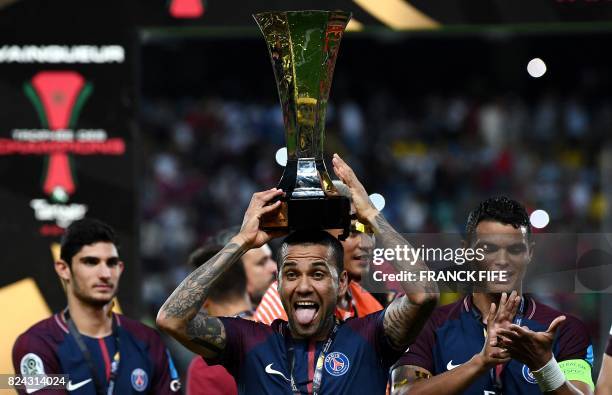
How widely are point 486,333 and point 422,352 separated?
0.41 m

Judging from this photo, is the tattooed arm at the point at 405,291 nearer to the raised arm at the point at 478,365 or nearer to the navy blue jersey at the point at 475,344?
the raised arm at the point at 478,365

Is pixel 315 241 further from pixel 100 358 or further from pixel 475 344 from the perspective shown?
pixel 100 358

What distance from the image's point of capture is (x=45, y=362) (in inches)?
230

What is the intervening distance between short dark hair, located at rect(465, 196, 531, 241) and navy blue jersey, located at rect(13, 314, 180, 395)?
1786mm

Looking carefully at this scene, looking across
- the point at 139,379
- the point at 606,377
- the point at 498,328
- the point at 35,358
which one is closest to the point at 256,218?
the point at 498,328

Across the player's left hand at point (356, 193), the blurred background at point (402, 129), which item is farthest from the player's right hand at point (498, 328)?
the blurred background at point (402, 129)

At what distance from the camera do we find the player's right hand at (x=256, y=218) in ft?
14.8

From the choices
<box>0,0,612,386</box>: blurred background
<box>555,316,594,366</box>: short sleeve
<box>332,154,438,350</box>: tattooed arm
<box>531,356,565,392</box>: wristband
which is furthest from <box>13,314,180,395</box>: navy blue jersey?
<box>0,0,612,386</box>: blurred background

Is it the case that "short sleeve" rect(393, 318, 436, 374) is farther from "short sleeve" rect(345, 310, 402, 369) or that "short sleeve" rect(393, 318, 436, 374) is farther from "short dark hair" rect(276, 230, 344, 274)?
"short dark hair" rect(276, 230, 344, 274)

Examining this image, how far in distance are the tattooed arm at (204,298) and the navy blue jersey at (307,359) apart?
9 cm

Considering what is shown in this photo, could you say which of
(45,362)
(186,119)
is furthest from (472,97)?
(45,362)

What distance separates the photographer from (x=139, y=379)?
19.3ft

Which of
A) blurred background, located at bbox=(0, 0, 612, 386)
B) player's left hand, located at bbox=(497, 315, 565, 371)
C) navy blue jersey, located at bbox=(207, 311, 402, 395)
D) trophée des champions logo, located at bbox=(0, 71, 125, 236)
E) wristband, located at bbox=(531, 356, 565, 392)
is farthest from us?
blurred background, located at bbox=(0, 0, 612, 386)

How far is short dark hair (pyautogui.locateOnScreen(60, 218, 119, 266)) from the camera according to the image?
6.06 meters
